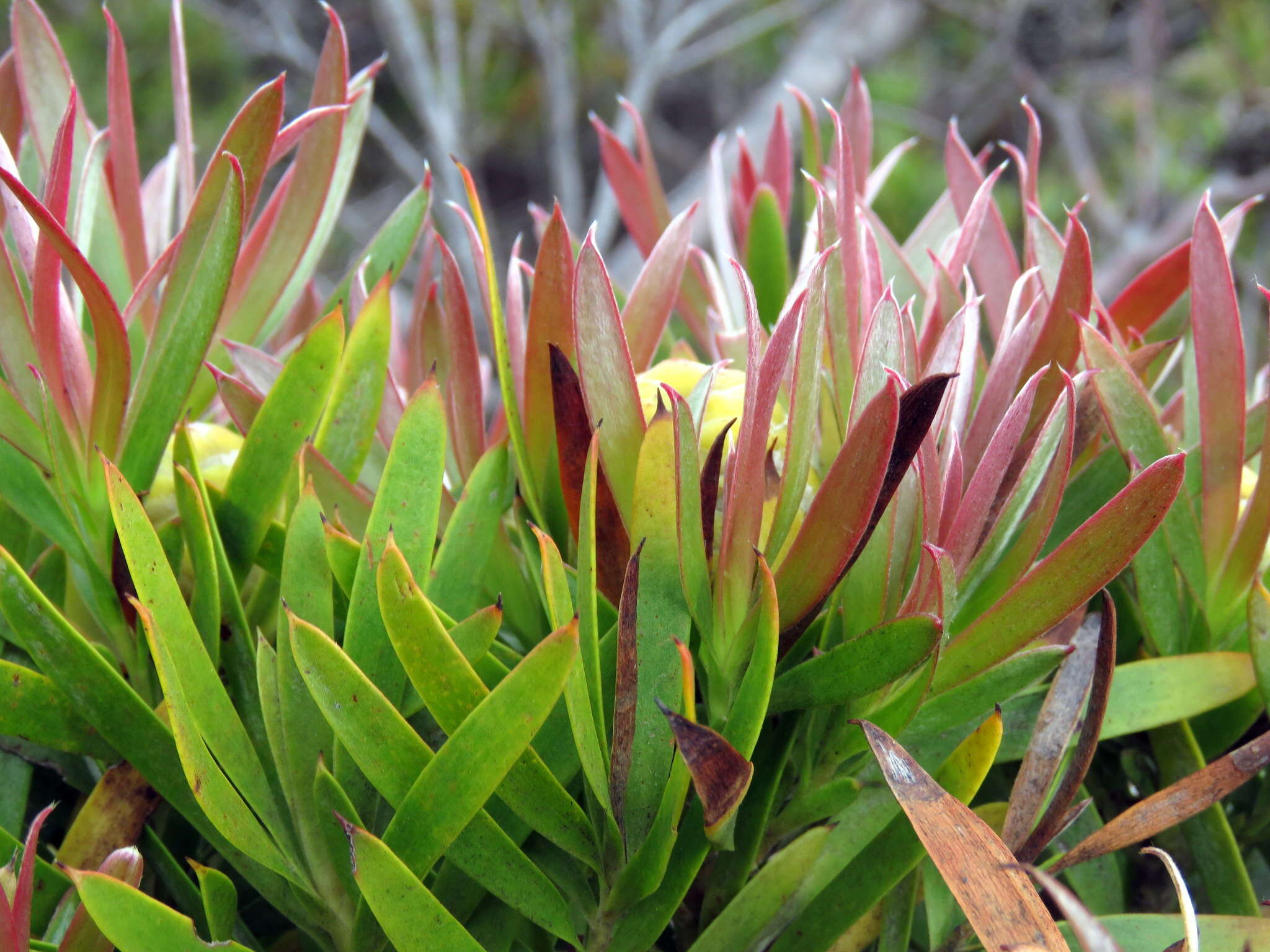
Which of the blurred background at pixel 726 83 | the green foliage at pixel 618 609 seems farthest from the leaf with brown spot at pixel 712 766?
the blurred background at pixel 726 83

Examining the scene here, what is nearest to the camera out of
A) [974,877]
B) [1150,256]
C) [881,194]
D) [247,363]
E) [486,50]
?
[974,877]

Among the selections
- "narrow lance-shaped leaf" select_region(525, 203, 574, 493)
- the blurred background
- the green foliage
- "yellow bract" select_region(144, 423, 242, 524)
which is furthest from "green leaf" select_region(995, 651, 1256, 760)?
the blurred background

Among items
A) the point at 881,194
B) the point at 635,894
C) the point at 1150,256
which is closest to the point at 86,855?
the point at 635,894

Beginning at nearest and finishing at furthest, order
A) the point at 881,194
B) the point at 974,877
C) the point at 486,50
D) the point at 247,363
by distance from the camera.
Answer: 1. the point at 974,877
2. the point at 247,363
3. the point at 881,194
4. the point at 486,50

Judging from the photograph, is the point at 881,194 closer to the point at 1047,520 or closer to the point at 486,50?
the point at 486,50

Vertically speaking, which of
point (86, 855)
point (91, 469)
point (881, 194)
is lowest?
point (881, 194)

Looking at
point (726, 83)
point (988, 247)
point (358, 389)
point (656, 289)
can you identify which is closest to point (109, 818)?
→ point (358, 389)

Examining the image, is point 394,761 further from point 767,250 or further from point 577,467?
point 767,250
